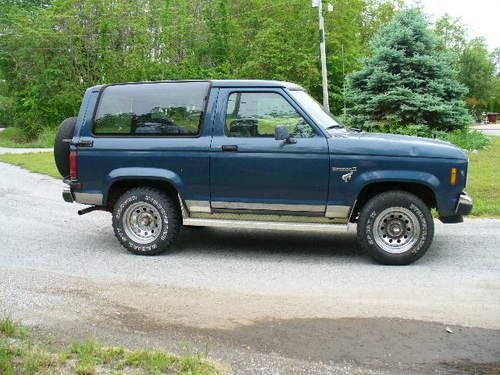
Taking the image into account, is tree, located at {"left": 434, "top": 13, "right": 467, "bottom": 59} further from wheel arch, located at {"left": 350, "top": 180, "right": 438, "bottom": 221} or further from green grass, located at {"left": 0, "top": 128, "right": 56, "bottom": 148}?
wheel arch, located at {"left": 350, "top": 180, "right": 438, "bottom": 221}

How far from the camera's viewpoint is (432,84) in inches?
664

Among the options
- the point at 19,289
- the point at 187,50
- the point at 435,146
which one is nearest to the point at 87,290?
the point at 19,289

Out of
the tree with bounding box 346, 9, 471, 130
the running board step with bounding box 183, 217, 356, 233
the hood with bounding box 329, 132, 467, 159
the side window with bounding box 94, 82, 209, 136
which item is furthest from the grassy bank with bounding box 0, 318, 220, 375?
the tree with bounding box 346, 9, 471, 130

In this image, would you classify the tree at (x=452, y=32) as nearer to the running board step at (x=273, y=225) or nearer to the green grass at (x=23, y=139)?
the green grass at (x=23, y=139)

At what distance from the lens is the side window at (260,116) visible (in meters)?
6.71

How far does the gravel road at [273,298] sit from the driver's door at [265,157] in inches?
28.0

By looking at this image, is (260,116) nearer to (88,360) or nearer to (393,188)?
(393,188)

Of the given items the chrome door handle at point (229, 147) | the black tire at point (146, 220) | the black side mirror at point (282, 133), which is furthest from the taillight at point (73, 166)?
the black side mirror at point (282, 133)

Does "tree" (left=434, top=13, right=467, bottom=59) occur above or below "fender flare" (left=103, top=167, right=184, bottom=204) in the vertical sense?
above

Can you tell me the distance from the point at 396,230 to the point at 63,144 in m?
4.19

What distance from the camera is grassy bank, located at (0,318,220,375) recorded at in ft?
11.8

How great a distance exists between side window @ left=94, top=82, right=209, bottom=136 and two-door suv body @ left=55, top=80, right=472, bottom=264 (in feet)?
0.04

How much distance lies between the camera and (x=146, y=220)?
7203 mm

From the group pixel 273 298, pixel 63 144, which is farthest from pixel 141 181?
pixel 273 298
